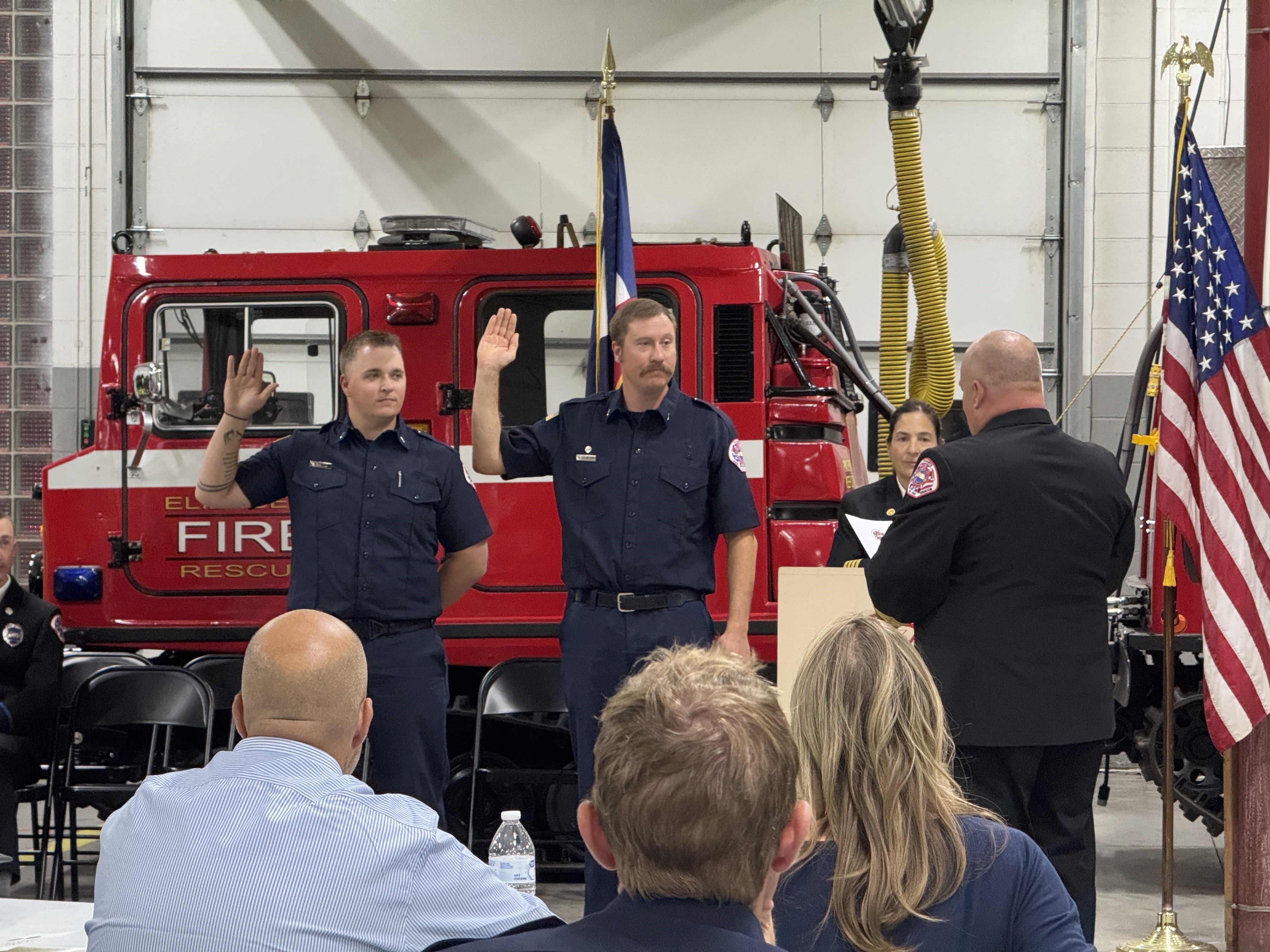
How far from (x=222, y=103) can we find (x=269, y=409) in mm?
4398

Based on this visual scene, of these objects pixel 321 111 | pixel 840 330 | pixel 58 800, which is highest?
pixel 321 111

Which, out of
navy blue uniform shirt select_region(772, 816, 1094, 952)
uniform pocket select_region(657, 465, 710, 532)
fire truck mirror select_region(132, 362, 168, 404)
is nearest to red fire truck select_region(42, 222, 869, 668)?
fire truck mirror select_region(132, 362, 168, 404)

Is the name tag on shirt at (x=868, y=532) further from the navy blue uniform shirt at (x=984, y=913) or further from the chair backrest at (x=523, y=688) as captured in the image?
the navy blue uniform shirt at (x=984, y=913)

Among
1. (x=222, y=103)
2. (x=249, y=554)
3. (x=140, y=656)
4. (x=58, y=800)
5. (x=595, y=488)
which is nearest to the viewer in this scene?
(x=595, y=488)

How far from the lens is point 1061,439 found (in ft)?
12.4

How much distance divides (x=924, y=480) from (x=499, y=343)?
62.8 inches

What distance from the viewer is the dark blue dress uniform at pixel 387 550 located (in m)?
4.69

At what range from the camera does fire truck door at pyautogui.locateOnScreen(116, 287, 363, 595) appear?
5.95 meters

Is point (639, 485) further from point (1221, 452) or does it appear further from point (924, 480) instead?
point (1221, 452)

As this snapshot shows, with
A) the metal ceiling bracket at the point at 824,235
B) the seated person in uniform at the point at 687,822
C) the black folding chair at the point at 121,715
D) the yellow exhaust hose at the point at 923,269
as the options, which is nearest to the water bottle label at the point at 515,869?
the seated person in uniform at the point at 687,822

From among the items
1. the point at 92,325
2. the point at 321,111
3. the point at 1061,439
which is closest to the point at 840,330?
the point at 1061,439

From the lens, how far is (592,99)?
387 inches

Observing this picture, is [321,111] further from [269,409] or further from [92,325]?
[269,409]

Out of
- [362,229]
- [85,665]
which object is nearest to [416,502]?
[85,665]
